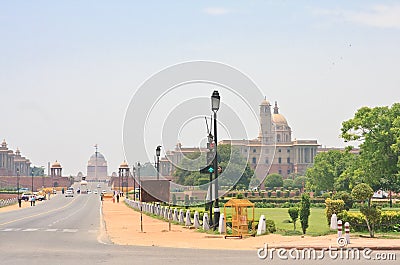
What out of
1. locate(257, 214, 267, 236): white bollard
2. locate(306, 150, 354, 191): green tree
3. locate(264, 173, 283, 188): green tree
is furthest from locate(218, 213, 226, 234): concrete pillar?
locate(264, 173, 283, 188): green tree

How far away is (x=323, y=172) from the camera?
94.2 meters

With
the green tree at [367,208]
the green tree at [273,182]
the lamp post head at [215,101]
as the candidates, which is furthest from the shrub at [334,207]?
the green tree at [273,182]

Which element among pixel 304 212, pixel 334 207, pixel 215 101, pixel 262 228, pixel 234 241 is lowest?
pixel 234 241

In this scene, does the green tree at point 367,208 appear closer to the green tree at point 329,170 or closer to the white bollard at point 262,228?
the white bollard at point 262,228

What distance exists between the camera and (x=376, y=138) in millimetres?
56219

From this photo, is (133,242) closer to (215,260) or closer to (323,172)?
(215,260)

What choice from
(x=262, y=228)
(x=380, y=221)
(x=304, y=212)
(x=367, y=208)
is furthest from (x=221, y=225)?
(x=380, y=221)

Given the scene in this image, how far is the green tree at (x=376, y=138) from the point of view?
5541cm

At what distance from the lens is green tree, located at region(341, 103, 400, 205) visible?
55.4 meters

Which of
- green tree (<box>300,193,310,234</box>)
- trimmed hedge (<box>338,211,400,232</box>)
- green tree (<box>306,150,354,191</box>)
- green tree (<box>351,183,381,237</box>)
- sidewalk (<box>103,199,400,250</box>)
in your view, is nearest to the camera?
sidewalk (<box>103,199,400,250</box>)

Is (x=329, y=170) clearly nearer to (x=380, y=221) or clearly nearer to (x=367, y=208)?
(x=380, y=221)

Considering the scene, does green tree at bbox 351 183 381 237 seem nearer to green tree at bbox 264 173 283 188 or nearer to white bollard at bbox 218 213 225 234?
white bollard at bbox 218 213 225 234

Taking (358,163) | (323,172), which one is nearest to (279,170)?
(323,172)

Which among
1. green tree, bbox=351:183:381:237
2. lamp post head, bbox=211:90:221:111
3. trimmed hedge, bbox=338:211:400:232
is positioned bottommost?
trimmed hedge, bbox=338:211:400:232
